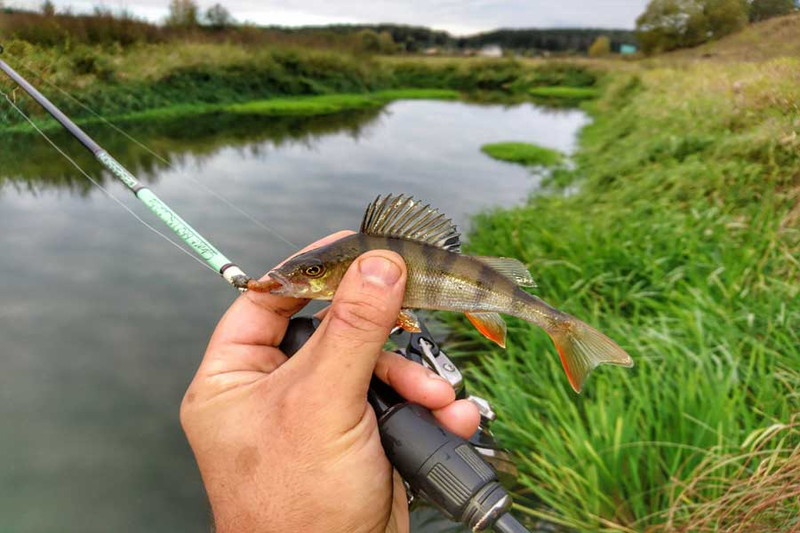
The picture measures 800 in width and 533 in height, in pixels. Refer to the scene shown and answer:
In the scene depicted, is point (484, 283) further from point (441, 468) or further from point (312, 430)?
point (312, 430)

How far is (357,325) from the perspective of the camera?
5.48ft

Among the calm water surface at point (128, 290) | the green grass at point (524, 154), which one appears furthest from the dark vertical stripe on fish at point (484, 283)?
the green grass at point (524, 154)

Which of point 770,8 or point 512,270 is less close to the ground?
point 770,8

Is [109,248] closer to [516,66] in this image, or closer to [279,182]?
[279,182]

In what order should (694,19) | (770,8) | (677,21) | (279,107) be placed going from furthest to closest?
(279,107)
(677,21)
(694,19)
(770,8)

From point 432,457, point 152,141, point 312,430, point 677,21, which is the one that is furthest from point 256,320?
point 152,141

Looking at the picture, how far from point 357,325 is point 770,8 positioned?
337 cm

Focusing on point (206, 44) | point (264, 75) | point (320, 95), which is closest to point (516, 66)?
point (320, 95)

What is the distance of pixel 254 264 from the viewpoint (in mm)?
8391

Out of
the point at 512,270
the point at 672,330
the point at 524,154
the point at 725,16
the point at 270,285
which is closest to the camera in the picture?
the point at 270,285

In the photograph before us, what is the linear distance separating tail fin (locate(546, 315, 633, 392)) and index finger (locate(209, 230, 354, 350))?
1.00 metres

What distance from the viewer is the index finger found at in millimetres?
2180

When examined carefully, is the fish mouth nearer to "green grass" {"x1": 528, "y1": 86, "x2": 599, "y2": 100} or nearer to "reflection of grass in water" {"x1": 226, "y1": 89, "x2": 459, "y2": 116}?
"reflection of grass in water" {"x1": 226, "y1": 89, "x2": 459, "y2": 116}

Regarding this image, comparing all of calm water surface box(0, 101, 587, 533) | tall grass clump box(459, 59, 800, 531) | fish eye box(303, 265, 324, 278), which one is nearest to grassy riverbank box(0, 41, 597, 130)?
calm water surface box(0, 101, 587, 533)
